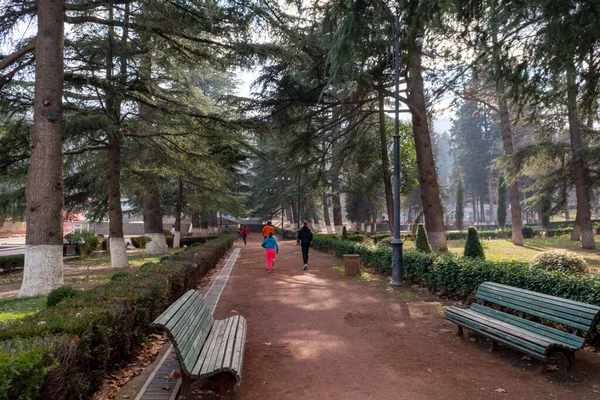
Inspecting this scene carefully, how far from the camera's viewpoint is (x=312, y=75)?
13.0 metres

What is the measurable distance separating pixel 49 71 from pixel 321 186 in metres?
13.7

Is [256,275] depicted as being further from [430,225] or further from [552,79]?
[552,79]

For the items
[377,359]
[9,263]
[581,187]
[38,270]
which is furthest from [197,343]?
[581,187]

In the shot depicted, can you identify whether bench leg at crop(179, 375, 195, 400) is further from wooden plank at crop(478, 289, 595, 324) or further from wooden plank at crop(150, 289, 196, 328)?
wooden plank at crop(478, 289, 595, 324)

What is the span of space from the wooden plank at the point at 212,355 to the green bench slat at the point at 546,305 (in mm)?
3933

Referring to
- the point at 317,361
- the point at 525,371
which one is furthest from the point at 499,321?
the point at 317,361

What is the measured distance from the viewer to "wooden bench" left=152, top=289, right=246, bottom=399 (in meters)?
3.32

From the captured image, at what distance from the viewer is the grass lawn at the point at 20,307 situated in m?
6.81

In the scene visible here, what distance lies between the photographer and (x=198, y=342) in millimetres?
4117

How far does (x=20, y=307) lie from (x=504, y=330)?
8.35 m

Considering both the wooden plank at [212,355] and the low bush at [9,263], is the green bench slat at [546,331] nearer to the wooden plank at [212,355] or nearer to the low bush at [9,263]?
the wooden plank at [212,355]

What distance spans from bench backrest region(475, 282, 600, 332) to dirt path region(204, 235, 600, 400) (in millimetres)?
522

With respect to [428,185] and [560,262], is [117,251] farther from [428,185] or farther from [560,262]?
[560,262]

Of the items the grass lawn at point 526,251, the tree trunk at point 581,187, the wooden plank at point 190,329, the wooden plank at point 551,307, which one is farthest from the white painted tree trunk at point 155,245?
the tree trunk at point 581,187
